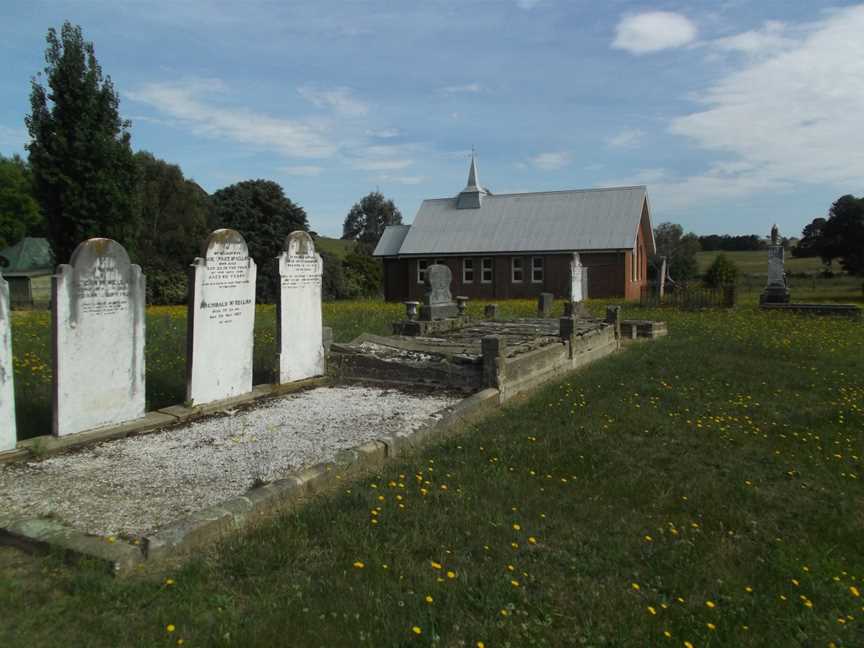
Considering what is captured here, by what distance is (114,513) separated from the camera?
15.7ft

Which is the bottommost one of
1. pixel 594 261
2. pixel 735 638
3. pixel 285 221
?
pixel 735 638

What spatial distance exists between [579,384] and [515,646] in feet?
24.0

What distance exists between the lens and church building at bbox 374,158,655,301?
34.9 meters

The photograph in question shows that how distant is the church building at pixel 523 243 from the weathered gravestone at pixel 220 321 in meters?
27.3

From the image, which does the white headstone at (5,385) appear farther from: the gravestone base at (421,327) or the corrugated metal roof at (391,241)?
the corrugated metal roof at (391,241)

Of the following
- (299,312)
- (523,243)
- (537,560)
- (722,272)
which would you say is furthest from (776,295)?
(537,560)

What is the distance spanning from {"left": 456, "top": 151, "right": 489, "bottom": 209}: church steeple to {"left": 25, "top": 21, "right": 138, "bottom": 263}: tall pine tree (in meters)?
19.8

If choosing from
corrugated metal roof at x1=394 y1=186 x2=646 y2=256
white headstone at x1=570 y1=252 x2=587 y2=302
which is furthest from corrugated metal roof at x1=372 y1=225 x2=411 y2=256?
white headstone at x1=570 y1=252 x2=587 y2=302

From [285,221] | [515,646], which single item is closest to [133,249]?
[285,221]

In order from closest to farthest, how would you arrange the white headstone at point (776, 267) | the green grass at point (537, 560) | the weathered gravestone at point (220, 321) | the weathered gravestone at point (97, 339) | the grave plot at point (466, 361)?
the green grass at point (537, 560)
the weathered gravestone at point (97, 339)
the weathered gravestone at point (220, 321)
the grave plot at point (466, 361)
the white headstone at point (776, 267)

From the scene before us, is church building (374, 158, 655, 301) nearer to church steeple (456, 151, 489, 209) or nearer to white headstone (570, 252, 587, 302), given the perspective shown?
church steeple (456, 151, 489, 209)

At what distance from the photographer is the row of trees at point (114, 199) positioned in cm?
2891

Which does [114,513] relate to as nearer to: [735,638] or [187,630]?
[187,630]

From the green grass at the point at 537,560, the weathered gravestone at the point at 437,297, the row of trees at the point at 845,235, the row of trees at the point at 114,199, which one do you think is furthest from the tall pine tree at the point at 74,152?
the row of trees at the point at 845,235
